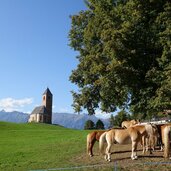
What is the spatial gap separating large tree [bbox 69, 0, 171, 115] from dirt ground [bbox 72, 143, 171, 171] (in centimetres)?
811

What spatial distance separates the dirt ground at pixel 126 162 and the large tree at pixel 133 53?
319 inches

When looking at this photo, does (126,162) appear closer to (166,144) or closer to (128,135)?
(128,135)

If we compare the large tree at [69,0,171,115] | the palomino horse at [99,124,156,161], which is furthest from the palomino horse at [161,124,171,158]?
the large tree at [69,0,171,115]

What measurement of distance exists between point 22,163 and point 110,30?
43.6 ft

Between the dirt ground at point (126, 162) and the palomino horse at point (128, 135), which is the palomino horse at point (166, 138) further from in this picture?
the palomino horse at point (128, 135)

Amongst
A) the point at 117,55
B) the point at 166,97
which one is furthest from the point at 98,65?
the point at 166,97

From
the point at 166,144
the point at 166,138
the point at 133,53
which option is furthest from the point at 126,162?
the point at 133,53

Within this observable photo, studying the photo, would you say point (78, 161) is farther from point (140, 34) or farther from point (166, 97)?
point (140, 34)

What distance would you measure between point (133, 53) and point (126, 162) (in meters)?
13.6

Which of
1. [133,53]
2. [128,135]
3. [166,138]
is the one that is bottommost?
[166,138]

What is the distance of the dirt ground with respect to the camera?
1825cm

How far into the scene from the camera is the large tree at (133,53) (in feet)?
98.6

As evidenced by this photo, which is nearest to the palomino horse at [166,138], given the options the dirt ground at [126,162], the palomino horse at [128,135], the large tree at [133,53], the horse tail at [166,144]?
the horse tail at [166,144]

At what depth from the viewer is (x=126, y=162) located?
19.5 meters
